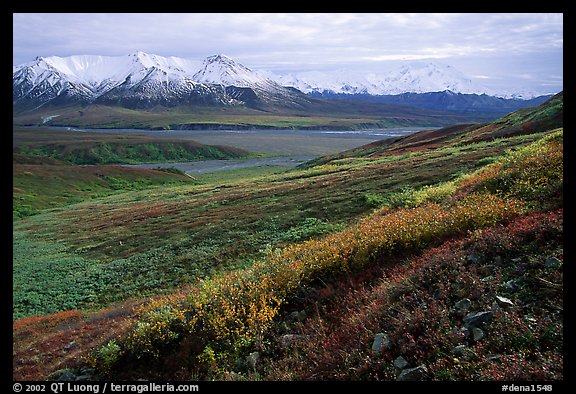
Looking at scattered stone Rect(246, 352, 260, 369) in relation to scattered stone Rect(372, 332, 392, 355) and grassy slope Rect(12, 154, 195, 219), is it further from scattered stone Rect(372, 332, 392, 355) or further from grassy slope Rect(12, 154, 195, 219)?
grassy slope Rect(12, 154, 195, 219)

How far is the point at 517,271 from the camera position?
21.6ft

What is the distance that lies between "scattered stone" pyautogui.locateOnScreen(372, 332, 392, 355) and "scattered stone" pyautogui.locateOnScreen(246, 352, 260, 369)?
219 cm

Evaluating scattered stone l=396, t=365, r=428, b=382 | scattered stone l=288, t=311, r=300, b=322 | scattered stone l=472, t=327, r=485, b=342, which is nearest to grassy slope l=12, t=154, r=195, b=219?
scattered stone l=288, t=311, r=300, b=322

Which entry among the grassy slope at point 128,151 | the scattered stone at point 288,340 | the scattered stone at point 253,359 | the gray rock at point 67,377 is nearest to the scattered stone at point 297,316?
the scattered stone at point 288,340

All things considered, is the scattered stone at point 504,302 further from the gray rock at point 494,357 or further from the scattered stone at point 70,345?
the scattered stone at point 70,345

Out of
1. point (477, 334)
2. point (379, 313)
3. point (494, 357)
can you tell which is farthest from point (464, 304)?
point (379, 313)

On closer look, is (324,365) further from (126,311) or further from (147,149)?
(147,149)

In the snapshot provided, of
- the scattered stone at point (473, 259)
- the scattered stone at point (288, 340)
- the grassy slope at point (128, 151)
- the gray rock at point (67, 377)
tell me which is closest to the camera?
the scattered stone at point (288, 340)

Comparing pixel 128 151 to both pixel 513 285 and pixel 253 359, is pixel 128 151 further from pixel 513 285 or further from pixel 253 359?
pixel 513 285

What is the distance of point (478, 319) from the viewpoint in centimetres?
571

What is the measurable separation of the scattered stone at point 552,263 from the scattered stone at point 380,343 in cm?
305

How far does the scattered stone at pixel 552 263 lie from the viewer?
620 cm

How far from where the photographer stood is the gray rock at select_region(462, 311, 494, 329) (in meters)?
5.68
